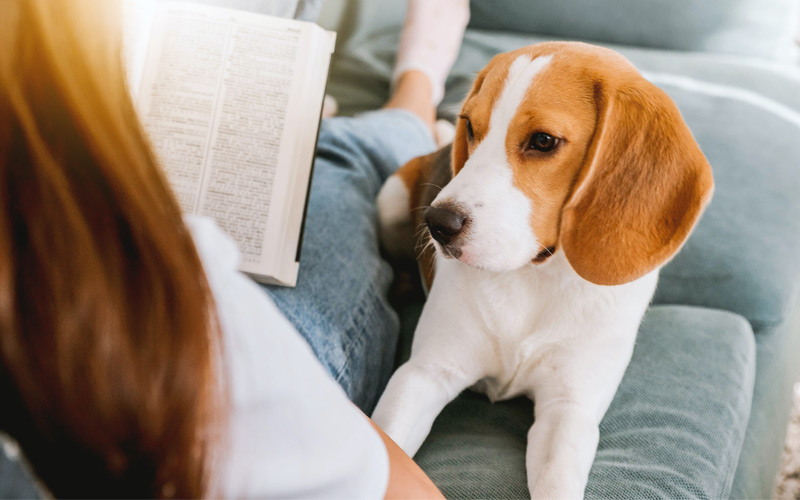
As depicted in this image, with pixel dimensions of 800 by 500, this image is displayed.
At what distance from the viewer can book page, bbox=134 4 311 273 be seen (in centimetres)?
102

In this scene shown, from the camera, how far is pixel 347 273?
1109 mm

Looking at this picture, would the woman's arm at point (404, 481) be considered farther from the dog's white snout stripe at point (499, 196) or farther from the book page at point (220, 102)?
the book page at point (220, 102)

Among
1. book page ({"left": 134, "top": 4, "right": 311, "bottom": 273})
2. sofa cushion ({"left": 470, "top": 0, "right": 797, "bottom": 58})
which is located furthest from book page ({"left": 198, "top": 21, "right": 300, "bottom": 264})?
sofa cushion ({"left": 470, "top": 0, "right": 797, "bottom": 58})

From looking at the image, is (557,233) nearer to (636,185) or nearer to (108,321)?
(636,185)

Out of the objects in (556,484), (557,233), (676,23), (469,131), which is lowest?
(556,484)

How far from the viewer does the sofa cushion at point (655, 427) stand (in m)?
0.86

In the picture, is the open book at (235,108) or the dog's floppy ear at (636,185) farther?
the open book at (235,108)

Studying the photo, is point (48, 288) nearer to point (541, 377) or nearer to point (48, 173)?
point (48, 173)

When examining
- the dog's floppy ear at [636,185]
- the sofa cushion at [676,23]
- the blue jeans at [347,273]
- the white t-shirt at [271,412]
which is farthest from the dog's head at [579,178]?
the sofa cushion at [676,23]

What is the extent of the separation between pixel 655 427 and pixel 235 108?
2.80ft

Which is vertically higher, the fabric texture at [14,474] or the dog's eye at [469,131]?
the dog's eye at [469,131]

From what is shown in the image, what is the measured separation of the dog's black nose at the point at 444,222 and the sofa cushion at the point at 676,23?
1451mm

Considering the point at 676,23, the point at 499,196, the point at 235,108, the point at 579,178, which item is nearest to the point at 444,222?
the point at 499,196

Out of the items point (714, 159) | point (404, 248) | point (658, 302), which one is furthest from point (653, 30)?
point (404, 248)
